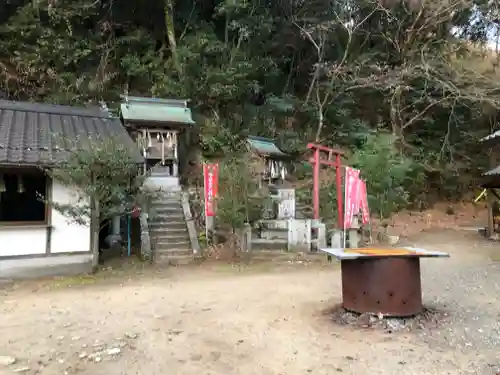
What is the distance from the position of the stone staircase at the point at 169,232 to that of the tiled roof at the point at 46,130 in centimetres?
257

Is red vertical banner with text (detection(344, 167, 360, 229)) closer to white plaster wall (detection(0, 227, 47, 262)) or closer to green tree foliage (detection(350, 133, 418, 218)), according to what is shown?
green tree foliage (detection(350, 133, 418, 218))

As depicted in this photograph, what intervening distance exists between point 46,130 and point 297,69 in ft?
55.2

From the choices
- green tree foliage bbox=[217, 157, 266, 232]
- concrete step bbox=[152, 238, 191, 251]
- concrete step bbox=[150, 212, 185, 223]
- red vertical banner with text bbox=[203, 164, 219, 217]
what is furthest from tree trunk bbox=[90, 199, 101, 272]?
green tree foliage bbox=[217, 157, 266, 232]

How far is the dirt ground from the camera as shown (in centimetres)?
441

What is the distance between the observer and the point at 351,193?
1162 cm

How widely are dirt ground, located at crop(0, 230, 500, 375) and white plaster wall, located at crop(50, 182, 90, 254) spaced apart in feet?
3.69

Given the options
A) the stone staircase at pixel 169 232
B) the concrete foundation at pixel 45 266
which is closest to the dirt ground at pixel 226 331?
the concrete foundation at pixel 45 266

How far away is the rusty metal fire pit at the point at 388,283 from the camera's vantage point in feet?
19.0

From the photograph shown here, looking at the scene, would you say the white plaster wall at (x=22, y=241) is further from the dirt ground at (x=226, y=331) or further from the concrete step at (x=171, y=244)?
the concrete step at (x=171, y=244)

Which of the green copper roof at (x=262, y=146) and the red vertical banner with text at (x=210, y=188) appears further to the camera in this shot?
the green copper roof at (x=262, y=146)

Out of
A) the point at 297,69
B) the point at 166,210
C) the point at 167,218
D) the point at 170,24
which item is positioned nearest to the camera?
the point at 167,218

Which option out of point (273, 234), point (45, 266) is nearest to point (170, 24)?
point (273, 234)

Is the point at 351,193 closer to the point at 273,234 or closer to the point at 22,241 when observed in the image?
the point at 273,234

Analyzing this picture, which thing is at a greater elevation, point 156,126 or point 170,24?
point 170,24
